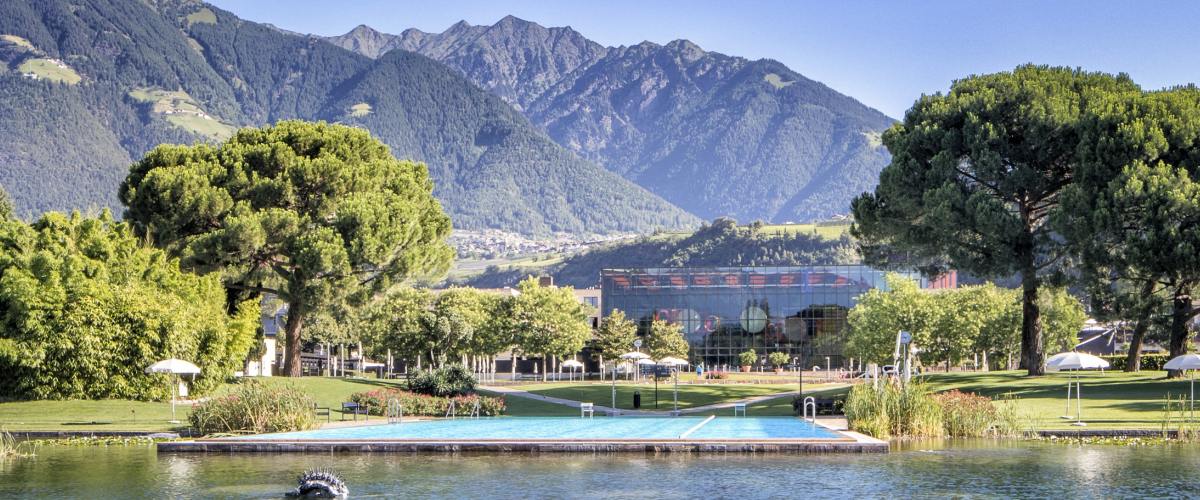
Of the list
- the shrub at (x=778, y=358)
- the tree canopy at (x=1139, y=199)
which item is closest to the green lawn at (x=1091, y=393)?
the tree canopy at (x=1139, y=199)

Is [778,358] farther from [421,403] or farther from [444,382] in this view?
[421,403]

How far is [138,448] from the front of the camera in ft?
100

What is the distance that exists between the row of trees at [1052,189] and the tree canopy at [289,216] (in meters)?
20.5

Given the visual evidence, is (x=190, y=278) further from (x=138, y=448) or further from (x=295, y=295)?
(x=138, y=448)

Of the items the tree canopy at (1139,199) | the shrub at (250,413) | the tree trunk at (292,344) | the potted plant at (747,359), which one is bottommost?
the potted plant at (747,359)

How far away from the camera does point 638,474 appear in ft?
80.4

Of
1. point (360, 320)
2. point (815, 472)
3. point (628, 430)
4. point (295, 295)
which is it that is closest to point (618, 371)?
point (360, 320)

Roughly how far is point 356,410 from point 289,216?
16071 mm

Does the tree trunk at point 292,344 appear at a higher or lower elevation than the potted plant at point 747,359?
higher

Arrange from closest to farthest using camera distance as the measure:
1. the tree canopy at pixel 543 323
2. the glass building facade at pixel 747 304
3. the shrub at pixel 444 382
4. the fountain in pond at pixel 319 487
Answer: the fountain in pond at pixel 319 487 < the shrub at pixel 444 382 < the tree canopy at pixel 543 323 < the glass building facade at pixel 747 304

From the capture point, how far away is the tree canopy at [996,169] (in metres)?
47.7

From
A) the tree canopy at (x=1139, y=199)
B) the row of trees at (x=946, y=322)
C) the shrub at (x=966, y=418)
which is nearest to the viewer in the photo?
the shrub at (x=966, y=418)

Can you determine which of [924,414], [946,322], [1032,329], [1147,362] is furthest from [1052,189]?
[1147,362]

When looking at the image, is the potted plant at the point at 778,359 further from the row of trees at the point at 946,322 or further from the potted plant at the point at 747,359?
the row of trees at the point at 946,322
